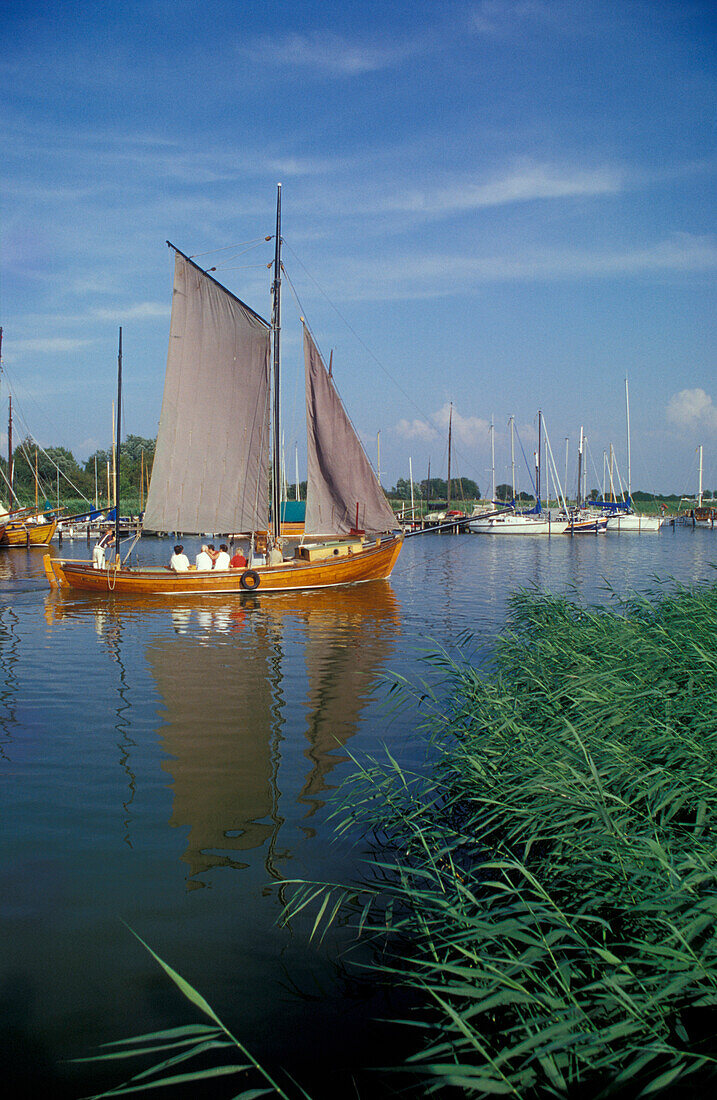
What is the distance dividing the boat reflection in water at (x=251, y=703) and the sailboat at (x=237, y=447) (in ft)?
10.6

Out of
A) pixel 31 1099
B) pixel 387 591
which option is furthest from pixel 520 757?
pixel 387 591

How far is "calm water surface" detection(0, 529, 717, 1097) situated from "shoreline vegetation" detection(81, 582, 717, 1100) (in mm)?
376

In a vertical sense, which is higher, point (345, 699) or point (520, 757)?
point (520, 757)

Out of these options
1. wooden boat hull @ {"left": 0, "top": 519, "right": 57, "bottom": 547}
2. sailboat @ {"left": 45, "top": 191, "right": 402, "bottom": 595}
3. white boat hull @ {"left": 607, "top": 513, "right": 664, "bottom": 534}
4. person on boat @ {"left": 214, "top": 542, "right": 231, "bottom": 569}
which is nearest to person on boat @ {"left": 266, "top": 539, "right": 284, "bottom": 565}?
sailboat @ {"left": 45, "top": 191, "right": 402, "bottom": 595}

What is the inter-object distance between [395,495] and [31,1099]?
410ft

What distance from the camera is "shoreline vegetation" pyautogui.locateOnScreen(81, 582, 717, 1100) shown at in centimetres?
288

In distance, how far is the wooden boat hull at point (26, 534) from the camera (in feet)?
143

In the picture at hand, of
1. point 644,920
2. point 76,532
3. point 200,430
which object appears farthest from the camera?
point 76,532

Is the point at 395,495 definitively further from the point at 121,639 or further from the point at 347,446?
the point at 121,639

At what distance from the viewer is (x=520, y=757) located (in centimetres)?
518

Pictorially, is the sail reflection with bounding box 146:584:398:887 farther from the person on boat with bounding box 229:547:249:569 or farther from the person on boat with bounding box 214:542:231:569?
the person on boat with bounding box 229:547:249:569

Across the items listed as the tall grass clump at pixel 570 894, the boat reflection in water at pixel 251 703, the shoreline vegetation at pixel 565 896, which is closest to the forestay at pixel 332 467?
the boat reflection in water at pixel 251 703

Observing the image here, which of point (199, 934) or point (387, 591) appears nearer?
point (199, 934)

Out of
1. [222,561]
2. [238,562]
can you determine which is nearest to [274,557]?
[238,562]
